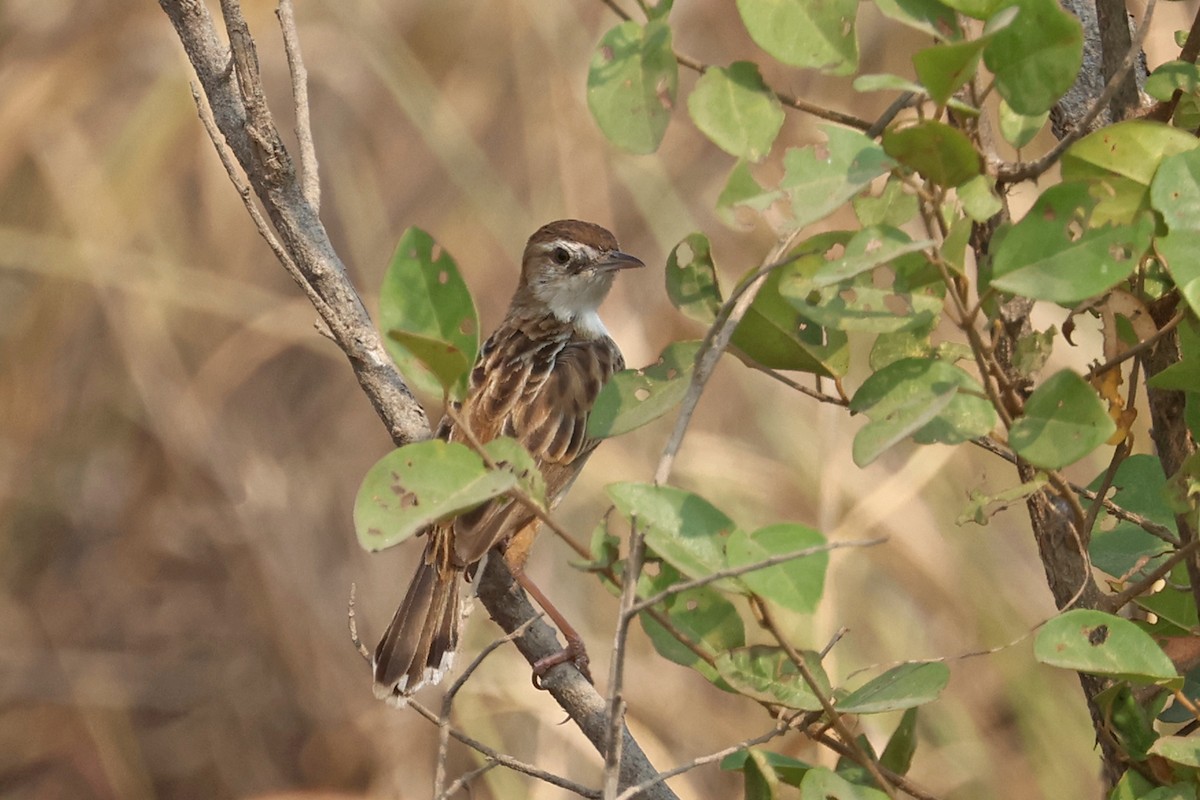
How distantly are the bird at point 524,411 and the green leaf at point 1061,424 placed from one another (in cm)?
99

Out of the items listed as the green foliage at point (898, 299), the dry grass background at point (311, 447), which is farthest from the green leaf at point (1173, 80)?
the dry grass background at point (311, 447)

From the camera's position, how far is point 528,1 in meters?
6.00

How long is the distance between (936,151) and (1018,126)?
0.29m

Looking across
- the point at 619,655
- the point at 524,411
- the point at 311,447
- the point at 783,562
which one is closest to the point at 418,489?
the point at 619,655

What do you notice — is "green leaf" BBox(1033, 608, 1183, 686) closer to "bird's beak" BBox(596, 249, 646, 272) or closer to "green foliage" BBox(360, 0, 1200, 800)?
"green foliage" BBox(360, 0, 1200, 800)

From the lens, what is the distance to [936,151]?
1.43m

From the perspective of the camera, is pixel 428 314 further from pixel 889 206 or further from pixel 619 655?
pixel 889 206

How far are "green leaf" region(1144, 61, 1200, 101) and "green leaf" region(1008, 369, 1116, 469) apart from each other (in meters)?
0.48

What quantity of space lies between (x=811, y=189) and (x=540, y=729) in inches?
174

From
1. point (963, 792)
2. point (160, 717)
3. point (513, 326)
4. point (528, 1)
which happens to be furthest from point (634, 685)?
point (528, 1)

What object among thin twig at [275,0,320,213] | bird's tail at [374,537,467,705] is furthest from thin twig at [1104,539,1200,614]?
bird's tail at [374,537,467,705]

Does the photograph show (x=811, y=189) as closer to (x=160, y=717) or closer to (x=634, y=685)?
(x=634, y=685)

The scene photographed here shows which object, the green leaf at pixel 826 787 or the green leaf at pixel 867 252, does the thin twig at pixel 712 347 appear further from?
the green leaf at pixel 826 787

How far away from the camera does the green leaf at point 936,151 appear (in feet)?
4.58
